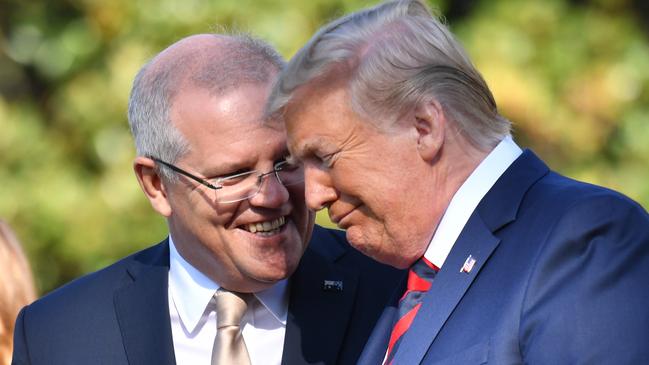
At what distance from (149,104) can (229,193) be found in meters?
0.41

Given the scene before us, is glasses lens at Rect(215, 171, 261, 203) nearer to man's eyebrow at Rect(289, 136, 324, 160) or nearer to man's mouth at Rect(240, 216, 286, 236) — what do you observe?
man's mouth at Rect(240, 216, 286, 236)

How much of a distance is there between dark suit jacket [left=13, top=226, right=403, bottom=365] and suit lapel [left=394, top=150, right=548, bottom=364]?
86 cm

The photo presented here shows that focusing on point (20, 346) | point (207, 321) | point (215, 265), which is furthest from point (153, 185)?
point (20, 346)

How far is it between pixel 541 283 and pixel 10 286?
218 centimetres

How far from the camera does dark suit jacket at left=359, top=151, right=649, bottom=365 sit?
2221 mm

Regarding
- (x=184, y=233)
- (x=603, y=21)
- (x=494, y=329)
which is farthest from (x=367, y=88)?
(x=603, y=21)

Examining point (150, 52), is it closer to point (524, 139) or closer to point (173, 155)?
point (524, 139)

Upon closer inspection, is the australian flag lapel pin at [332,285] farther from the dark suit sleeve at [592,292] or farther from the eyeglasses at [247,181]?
the dark suit sleeve at [592,292]

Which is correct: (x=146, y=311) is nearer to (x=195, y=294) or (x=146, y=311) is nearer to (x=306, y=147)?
(x=195, y=294)

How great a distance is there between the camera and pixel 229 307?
3326 mm

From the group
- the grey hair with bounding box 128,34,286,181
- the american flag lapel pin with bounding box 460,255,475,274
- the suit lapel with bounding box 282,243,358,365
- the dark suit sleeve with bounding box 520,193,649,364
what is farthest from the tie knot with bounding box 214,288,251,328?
the dark suit sleeve with bounding box 520,193,649,364

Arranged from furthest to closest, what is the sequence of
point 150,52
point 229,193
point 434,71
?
point 150,52 < point 229,193 < point 434,71

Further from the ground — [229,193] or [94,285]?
[229,193]

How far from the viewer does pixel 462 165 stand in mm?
2541
